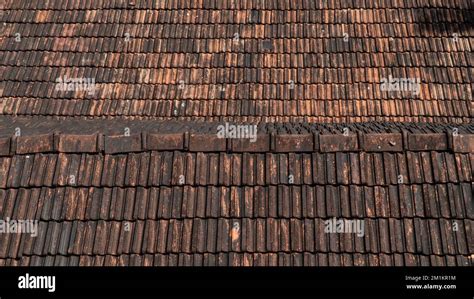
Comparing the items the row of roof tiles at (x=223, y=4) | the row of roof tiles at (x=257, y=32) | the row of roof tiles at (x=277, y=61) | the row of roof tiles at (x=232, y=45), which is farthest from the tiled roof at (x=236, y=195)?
the row of roof tiles at (x=223, y=4)

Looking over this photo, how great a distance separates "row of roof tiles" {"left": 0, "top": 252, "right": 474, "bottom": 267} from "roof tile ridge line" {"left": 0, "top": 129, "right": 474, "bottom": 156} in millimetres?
1045

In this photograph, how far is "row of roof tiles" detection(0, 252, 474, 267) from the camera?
4234 mm

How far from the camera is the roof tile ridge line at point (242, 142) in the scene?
4707 millimetres

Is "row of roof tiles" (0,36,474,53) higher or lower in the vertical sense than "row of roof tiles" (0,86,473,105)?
higher

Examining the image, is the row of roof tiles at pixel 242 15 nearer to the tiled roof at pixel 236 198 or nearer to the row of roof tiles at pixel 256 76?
the row of roof tiles at pixel 256 76

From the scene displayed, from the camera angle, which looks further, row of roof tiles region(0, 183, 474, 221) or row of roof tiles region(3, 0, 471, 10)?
row of roof tiles region(3, 0, 471, 10)

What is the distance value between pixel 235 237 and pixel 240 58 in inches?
173

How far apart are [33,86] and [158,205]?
4.55 meters

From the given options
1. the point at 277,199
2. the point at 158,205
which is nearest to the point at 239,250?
the point at 277,199

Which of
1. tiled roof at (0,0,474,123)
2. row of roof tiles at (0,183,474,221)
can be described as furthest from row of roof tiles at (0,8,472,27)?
row of roof tiles at (0,183,474,221)

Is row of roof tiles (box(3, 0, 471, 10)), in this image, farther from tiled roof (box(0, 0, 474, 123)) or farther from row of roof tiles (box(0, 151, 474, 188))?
row of roof tiles (box(0, 151, 474, 188))

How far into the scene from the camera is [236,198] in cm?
459

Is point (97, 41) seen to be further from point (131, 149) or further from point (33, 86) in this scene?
point (131, 149)

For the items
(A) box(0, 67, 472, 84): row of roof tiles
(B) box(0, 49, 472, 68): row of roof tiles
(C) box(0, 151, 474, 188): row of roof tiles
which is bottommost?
(C) box(0, 151, 474, 188): row of roof tiles
